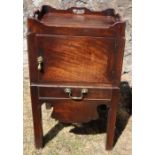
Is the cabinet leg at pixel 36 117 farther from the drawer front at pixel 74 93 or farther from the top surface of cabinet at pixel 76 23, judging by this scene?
the top surface of cabinet at pixel 76 23

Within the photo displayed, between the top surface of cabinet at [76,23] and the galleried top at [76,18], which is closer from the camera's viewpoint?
the top surface of cabinet at [76,23]

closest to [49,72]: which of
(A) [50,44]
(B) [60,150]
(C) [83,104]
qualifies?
(A) [50,44]

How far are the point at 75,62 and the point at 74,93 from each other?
0.21 metres

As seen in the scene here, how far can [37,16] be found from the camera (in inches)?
80.7

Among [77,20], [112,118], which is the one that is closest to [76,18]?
[77,20]

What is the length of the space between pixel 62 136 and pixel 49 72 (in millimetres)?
670

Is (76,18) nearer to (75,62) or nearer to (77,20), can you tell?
(77,20)

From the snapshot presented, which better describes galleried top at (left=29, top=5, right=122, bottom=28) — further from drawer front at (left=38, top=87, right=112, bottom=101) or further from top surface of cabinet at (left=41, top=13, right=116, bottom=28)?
drawer front at (left=38, top=87, right=112, bottom=101)

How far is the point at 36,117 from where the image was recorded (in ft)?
6.82

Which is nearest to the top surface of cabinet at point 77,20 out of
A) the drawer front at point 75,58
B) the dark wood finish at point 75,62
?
the dark wood finish at point 75,62

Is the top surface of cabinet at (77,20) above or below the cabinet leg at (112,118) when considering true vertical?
above

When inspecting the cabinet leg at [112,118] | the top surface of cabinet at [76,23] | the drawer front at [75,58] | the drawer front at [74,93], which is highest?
the top surface of cabinet at [76,23]

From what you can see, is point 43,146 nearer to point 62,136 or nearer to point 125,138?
point 62,136

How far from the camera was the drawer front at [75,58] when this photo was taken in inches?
71.2
